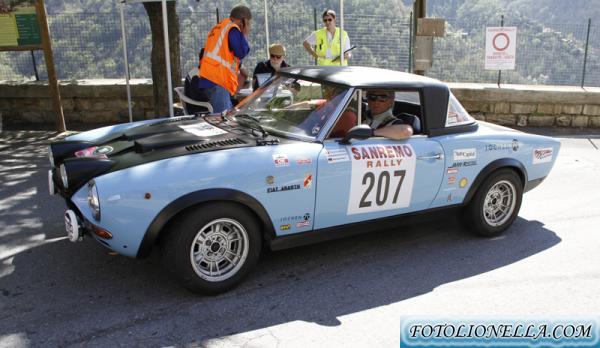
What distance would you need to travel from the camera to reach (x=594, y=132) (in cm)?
1028

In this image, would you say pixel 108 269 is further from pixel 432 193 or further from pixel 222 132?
pixel 432 193

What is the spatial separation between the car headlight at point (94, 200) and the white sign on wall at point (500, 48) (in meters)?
9.22

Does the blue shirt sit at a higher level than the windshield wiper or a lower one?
higher

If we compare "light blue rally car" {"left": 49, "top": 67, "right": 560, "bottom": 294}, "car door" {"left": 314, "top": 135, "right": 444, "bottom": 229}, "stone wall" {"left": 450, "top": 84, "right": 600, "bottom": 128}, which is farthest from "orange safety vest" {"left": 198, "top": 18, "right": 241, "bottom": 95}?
"stone wall" {"left": 450, "top": 84, "right": 600, "bottom": 128}

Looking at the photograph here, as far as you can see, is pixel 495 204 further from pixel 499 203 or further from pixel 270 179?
pixel 270 179

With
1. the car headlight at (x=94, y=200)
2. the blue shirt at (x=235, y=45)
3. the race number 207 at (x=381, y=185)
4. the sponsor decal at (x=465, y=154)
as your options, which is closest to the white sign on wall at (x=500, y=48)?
the blue shirt at (x=235, y=45)

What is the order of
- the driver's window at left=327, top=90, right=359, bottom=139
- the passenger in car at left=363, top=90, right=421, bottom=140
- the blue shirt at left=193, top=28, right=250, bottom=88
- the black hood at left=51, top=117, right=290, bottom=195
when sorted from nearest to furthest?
the black hood at left=51, top=117, right=290, bottom=195
the driver's window at left=327, top=90, right=359, bottom=139
the passenger in car at left=363, top=90, right=421, bottom=140
the blue shirt at left=193, top=28, right=250, bottom=88

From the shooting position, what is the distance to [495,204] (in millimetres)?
5066

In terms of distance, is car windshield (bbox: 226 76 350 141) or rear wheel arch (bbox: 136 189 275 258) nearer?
rear wheel arch (bbox: 136 189 275 258)

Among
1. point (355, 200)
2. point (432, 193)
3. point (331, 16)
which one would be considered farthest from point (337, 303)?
point (331, 16)

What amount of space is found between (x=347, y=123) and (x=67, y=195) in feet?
6.94

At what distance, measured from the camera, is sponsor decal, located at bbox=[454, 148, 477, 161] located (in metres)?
4.61

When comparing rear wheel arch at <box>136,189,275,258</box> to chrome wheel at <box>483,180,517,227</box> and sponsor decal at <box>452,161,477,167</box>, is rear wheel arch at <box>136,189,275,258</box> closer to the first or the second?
sponsor decal at <box>452,161,477,167</box>

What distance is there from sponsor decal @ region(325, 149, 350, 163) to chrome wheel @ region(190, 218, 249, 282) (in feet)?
2.65
